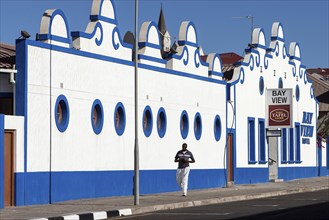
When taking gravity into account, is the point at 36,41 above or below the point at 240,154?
above

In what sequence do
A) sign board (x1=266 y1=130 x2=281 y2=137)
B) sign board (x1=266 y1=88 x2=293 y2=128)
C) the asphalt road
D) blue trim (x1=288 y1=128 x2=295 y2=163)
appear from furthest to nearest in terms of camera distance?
blue trim (x1=288 y1=128 x2=295 y2=163)
sign board (x1=266 y1=88 x2=293 y2=128)
sign board (x1=266 y1=130 x2=281 y2=137)
the asphalt road

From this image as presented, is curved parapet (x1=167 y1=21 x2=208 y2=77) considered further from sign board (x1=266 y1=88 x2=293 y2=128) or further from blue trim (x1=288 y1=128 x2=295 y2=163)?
blue trim (x1=288 y1=128 x2=295 y2=163)

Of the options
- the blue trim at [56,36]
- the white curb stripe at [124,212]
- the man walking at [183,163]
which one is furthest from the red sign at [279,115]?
the white curb stripe at [124,212]

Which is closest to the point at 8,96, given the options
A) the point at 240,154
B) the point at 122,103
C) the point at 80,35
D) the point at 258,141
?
the point at 80,35

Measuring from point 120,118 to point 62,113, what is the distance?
144 inches

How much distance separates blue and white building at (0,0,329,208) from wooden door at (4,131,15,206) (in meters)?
0.03

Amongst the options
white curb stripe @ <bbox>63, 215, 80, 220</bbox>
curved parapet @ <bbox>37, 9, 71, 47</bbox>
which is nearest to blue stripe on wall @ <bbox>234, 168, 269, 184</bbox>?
curved parapet @ <bbox>37, 9, 71, 47</bbox>

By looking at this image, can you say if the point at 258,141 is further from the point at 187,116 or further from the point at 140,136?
the point at 140,136

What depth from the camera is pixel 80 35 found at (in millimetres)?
25797

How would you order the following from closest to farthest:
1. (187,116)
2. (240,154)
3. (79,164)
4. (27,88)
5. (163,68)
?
(27,88)
(79,164)
(163,68)
(187,116)
(240,154)

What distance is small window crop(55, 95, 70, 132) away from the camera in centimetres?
2473

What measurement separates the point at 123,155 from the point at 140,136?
120 cm

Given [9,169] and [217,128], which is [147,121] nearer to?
[217,128]

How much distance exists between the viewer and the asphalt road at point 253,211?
64.1 feet
